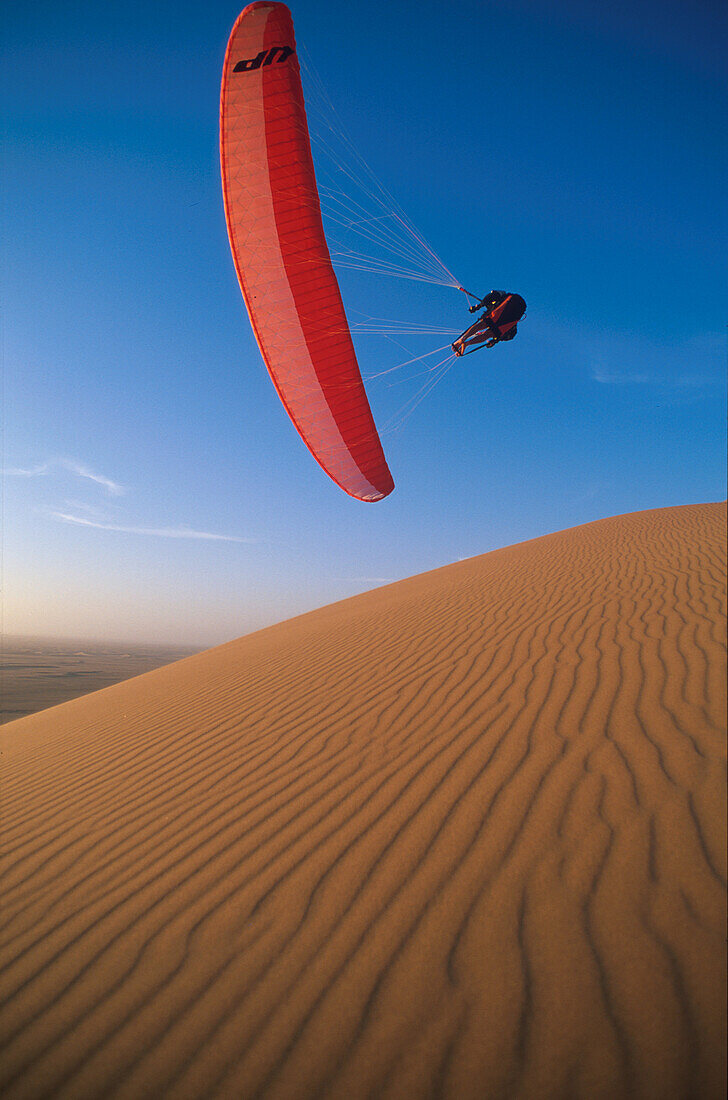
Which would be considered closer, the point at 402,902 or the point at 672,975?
the point at 672,975

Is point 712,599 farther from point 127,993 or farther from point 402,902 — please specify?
point 127,993

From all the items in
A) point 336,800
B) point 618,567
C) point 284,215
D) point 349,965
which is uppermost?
point 284,215

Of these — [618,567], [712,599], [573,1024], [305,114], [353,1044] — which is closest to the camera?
[573,1024]

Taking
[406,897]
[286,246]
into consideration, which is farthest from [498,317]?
[406,897]

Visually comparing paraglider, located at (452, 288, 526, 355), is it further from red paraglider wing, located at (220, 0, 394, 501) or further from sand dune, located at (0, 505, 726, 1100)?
sand dune, located at (0, 505, 726, 1100)

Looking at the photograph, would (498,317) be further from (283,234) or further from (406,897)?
(406,897)

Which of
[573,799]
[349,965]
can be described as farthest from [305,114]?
[349,965]
